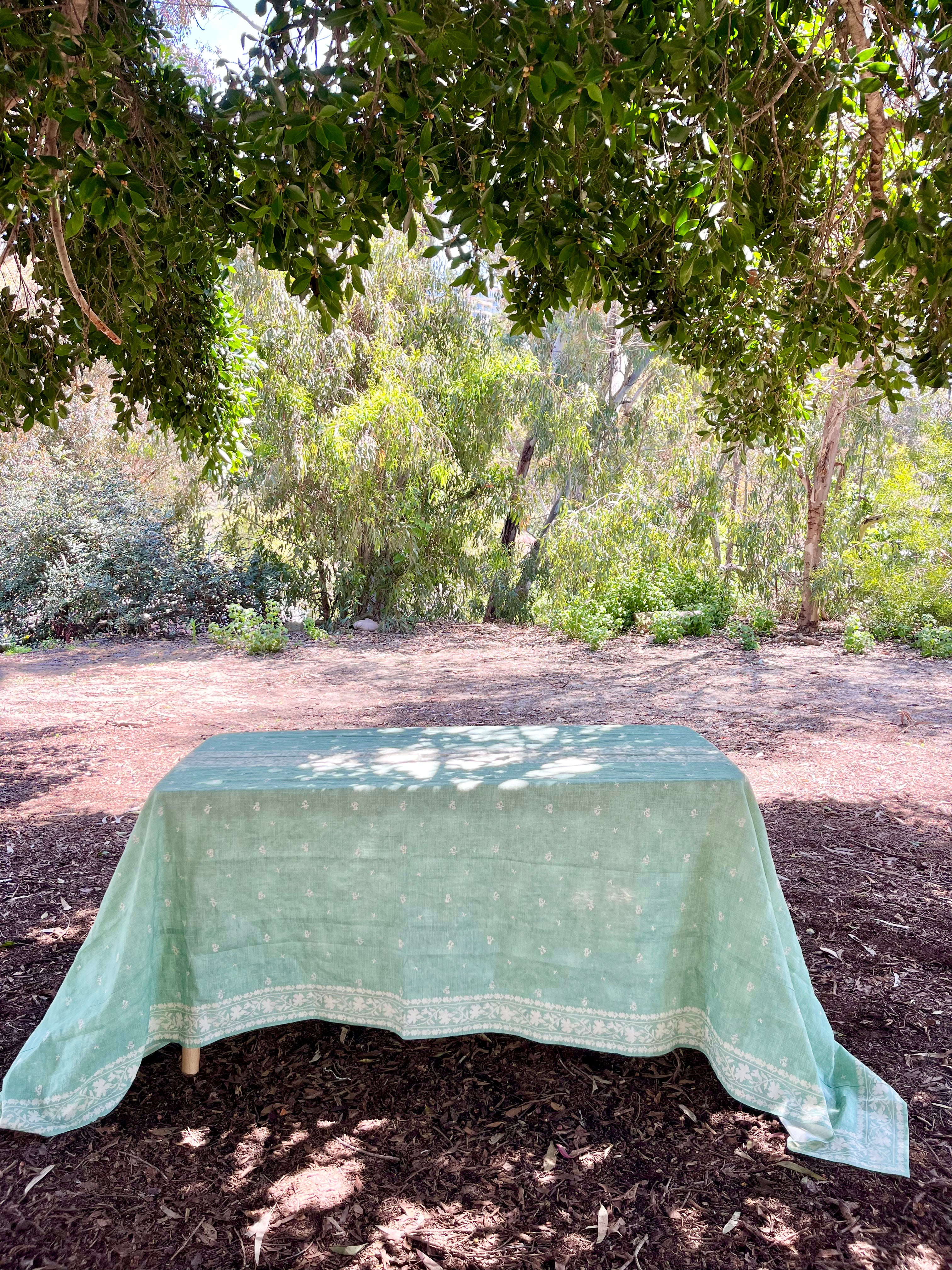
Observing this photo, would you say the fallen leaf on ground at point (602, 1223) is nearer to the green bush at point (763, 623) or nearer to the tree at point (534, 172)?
the tree at point (534, 172)

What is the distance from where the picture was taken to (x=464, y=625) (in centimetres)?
1301

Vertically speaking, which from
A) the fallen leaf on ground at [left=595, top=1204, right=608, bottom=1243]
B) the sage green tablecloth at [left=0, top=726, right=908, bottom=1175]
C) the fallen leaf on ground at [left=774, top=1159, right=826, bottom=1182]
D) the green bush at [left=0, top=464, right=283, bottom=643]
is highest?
the green bush at [left=0, top=464, right=283, bottom=643]

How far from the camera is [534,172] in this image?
6.96 feet

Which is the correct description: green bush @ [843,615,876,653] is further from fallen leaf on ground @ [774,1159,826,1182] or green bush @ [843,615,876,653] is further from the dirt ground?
fallen leaf on ground @ [774,1159,826,1182]

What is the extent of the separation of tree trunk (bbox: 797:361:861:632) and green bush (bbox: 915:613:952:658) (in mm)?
1476

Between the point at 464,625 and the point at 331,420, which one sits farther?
the point at 464,625

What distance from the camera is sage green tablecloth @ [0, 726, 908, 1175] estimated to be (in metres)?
2.21

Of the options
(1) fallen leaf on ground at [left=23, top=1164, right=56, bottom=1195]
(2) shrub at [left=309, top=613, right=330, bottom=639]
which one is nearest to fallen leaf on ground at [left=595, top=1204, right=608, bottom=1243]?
(1) fallen leaf on ground at [left=23, top=1164, right=56, bottom=1195]

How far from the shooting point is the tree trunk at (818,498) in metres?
10.3

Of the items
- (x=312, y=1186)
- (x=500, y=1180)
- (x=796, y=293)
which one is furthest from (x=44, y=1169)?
(x=796, y=293)

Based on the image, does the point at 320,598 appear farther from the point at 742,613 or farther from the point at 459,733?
the point at 459,733

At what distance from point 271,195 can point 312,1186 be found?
2372 millimetres

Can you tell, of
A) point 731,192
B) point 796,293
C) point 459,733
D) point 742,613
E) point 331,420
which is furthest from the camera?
point 742,613

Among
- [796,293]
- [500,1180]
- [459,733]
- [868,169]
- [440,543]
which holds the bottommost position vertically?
[500,1180]
